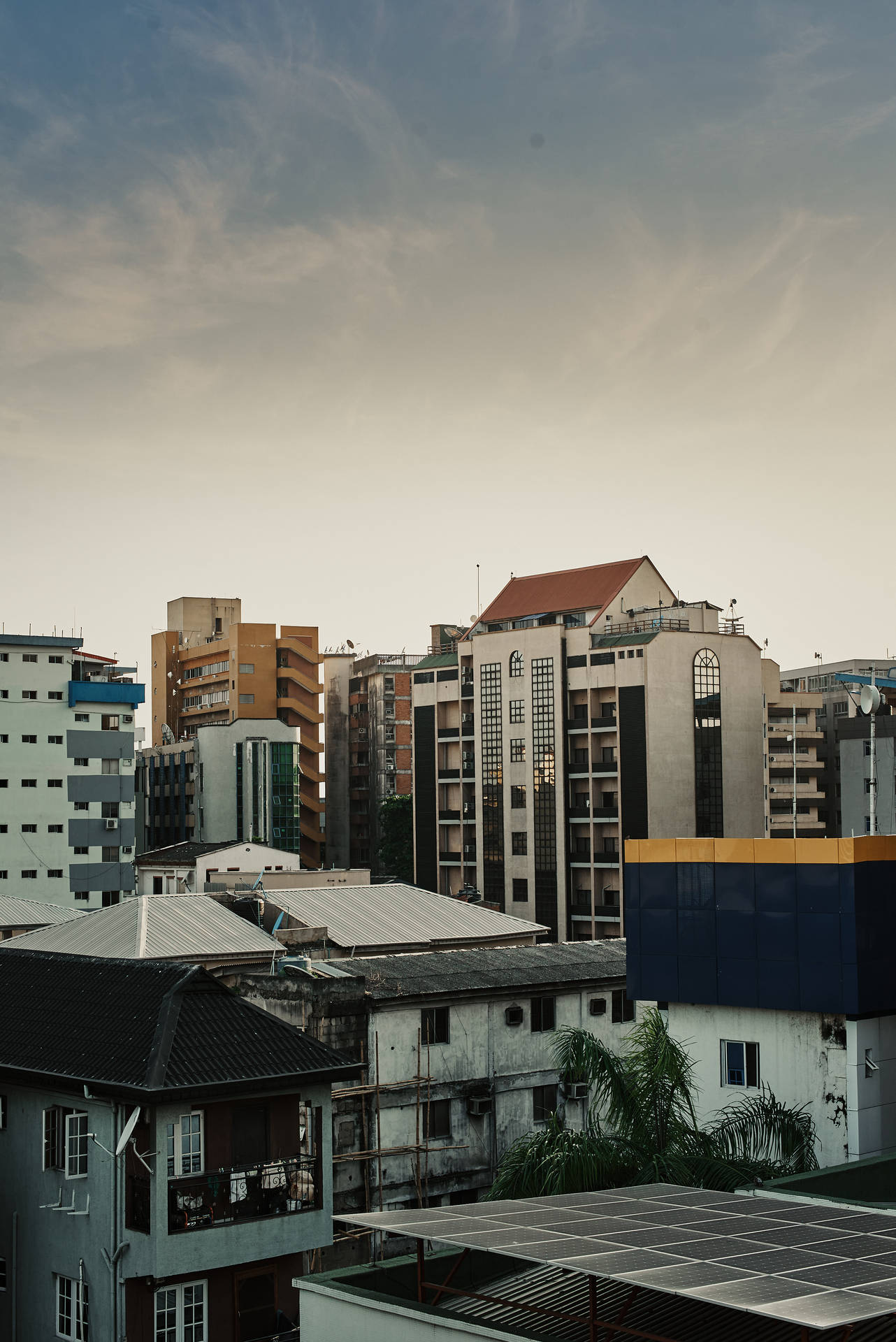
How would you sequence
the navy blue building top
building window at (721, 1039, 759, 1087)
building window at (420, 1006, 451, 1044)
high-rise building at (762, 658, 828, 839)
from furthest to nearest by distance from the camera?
1. high-rise building at (762, 658, 828, 839)
2. building window at (420, 1006, 451, 1044)
3. building window at (721, 1039, 759, 1087)
4. the navy blue building top

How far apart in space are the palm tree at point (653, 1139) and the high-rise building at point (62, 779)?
72.7m

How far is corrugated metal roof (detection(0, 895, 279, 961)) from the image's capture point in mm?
42594

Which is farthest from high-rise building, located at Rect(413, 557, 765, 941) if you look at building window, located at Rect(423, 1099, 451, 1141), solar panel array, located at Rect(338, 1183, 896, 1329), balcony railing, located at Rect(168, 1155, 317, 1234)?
solar panel array, located at Rect(338, 1183, 896, 1329)

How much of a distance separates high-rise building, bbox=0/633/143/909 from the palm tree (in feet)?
238

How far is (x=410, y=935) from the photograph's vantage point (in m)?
48.7

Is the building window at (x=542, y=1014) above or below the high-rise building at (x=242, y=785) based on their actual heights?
below

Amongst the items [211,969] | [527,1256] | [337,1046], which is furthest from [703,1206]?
[211,969]

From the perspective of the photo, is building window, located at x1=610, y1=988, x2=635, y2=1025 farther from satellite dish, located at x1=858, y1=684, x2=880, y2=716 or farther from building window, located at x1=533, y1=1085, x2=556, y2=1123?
satellite dish, located at x1=858, y1=684, x2=880, y2=716

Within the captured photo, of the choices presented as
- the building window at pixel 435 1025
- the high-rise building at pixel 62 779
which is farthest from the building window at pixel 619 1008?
the high-rise building at pixel 62 779

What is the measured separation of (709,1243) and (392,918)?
37092 mm

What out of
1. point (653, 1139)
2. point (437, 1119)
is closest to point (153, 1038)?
point (653, 1139)

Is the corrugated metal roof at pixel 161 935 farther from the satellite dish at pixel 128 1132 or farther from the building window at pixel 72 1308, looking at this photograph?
the satellite dish at pixel 128 1132

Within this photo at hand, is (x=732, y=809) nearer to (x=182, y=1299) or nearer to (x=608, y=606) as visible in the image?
(x=608, y=606)

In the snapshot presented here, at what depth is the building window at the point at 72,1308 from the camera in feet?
75.3
